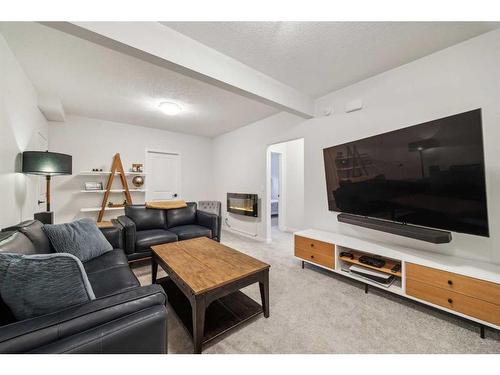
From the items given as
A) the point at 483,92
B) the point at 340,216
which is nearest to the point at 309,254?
the point at 340,216

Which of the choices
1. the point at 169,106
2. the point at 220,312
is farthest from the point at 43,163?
the point at 220,312

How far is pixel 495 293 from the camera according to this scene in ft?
4.66

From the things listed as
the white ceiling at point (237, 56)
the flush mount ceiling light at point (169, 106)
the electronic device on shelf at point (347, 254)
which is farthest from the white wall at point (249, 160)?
the electronic device on shelf at point (347, 254)

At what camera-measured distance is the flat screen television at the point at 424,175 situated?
156 centimetres

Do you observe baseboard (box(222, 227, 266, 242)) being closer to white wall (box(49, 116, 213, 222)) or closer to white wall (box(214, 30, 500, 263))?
white wall (box(214, 30, 500, 263))

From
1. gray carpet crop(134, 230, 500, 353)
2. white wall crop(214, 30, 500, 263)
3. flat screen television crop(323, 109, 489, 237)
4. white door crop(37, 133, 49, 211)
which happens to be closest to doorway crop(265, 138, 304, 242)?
white wall crop(214, 30, 500, 263)

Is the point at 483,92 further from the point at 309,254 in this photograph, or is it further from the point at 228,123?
the point at 228,123

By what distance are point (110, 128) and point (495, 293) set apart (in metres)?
5.94

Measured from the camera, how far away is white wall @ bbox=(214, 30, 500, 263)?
1767 mm

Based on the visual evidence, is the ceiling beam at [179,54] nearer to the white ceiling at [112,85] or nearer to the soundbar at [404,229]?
the white ceiling at [112,85]

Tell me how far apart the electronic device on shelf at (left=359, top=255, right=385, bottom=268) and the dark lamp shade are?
3769 millimetres

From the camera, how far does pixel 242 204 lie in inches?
180

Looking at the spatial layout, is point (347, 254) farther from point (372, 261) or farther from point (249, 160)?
point (249, 160)

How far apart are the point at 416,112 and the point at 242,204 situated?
3.36 metres
